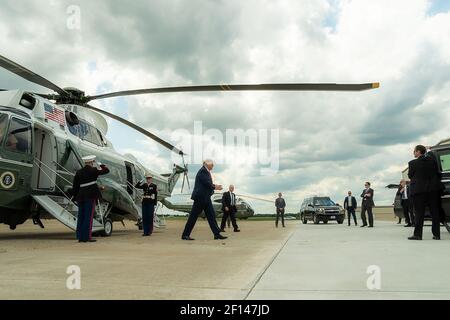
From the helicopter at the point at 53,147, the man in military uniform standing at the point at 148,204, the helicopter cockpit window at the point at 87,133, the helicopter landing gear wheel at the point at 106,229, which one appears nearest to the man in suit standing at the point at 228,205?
the helicopter at the point at 53,147

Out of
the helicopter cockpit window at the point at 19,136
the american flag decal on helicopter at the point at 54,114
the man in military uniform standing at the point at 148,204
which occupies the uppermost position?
the american flag decal on helicopter at the point at 54,114

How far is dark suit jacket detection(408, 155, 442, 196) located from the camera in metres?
8.30

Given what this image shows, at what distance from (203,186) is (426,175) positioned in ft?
15.3

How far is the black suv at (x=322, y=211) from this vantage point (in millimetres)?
23172

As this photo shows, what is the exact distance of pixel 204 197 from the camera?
9836 mm

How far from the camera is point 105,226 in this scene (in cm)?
1101

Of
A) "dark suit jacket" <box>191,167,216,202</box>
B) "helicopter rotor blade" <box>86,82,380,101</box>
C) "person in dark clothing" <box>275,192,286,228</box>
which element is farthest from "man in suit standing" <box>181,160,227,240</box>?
"person in dark clothing" <box>275,192,286,228</box>

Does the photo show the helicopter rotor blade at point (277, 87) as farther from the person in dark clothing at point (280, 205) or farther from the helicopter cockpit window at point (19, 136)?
the person in dark clothing at point (280, 205)

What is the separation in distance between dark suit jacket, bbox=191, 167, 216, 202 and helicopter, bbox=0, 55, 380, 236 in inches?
76.1

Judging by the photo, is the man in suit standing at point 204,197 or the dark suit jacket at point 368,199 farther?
the dark suit jacket at point 368,199

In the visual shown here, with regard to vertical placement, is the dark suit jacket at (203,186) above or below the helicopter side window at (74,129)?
below

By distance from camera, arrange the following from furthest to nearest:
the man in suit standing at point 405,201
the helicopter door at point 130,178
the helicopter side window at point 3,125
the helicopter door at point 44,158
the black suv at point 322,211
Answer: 1. the black suv at point 322,211
2. the man in suit standing at point 405,201
3. the helicopter door at point 130,178
4. the helicopter door at point 44,158
5. the helicopter side window at point 3,125

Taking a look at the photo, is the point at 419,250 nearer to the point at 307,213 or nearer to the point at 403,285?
the point at 403,285
